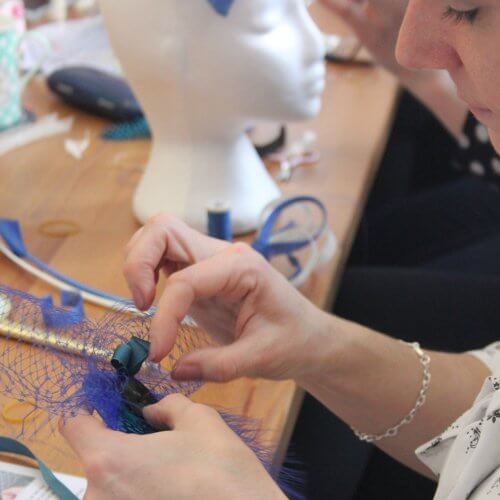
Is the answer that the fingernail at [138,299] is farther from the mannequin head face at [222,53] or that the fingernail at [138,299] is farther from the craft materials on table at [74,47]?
the craft materials on table at [74,47]

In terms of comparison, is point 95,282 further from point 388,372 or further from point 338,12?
point 338,12

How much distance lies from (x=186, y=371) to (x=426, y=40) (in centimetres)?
31

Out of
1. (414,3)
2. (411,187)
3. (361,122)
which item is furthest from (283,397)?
(411,187)

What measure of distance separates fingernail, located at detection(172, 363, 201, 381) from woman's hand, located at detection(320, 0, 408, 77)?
2.47 feet

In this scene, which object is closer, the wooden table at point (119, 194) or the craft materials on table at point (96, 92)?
the wooden table at point (119, 194)

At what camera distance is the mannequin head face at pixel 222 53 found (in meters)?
0.83

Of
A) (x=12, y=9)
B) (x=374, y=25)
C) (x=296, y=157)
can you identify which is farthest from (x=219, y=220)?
(x=12, y=9)

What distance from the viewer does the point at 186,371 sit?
1.96 ft

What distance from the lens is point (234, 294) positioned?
25.9 inches

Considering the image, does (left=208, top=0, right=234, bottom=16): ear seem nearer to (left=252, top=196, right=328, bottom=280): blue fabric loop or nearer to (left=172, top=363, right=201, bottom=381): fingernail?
(left=252, top=196, right=328, bottom=280): blue fabric loop

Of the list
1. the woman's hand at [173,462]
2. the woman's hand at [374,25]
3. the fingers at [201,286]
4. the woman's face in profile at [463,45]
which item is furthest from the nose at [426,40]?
the woman's hand at [374,25]

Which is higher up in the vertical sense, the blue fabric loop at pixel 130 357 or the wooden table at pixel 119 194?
the blue fabric loop at pixel 130 357

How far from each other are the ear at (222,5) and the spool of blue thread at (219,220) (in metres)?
0.21

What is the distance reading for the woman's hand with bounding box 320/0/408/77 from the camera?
1.19 m
